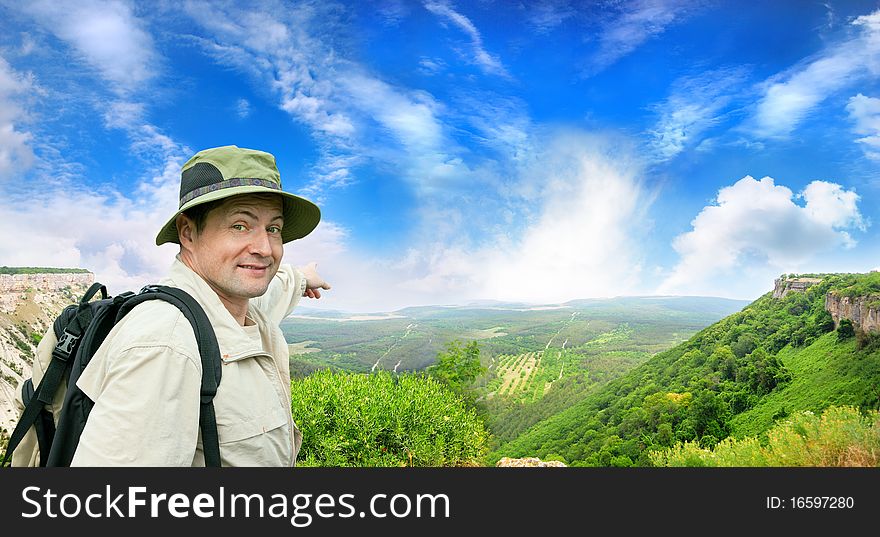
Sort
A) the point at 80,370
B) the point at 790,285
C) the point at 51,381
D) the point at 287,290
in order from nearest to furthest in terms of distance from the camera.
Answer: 1. the point at 80,370
2. the point at 51,381
3. the point at 287,290
4. the point at 790,285

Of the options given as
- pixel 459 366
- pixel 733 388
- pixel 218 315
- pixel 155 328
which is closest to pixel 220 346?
pixel 218 315

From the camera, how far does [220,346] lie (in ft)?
7.29

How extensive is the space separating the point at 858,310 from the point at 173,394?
10359 millimetres

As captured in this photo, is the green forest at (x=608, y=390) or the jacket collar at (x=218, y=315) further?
the green forest at (x=608, y=390)

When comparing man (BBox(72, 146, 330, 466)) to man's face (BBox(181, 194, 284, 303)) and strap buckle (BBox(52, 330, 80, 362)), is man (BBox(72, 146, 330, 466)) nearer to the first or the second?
man's face (BBox(181, 194, 284, 303))

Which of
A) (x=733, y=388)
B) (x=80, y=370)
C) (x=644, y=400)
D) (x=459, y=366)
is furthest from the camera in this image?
(x=644, y=400)

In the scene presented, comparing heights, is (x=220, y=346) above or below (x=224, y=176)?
below

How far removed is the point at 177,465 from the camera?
Result: 193cm

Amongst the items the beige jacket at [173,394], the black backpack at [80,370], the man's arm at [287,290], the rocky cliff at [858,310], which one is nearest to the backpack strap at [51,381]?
the black backpack at [80,370]

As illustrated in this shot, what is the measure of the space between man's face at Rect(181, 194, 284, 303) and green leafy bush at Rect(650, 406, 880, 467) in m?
5.97

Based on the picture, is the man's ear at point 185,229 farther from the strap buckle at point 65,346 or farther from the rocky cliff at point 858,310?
the rocky cliff at point 858,310

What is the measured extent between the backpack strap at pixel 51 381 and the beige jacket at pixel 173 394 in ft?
0.88

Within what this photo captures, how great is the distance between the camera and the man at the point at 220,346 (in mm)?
1852

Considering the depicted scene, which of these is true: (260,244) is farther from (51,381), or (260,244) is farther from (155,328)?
(51,381)
